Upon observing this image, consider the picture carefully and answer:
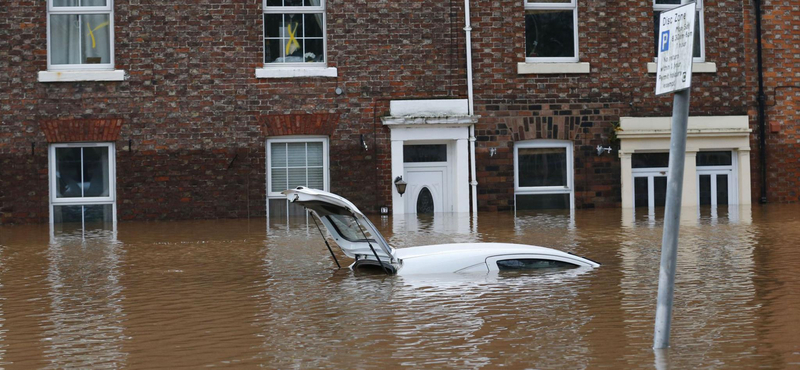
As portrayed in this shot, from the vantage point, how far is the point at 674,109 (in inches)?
240

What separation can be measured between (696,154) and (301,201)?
1471 cm

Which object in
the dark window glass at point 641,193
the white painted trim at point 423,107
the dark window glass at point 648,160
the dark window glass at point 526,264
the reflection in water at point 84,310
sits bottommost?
the reflection in water at point 84,310

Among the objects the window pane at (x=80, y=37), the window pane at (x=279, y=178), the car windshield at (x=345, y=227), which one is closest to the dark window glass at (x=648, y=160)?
the window pane at (x=279, y=178)

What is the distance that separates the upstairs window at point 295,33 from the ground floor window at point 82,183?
3925 millimetres

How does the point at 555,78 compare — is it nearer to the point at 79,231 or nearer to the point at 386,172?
the point at 386,172

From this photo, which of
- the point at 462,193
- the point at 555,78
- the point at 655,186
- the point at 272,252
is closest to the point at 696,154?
the point at 655,186

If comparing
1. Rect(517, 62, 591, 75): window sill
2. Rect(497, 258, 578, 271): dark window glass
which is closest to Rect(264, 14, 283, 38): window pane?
Rect(517, 62, 591, 75): window sill

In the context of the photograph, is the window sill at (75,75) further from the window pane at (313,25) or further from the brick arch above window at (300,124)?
the window pane at (313,25)

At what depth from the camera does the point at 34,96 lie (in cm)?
2142

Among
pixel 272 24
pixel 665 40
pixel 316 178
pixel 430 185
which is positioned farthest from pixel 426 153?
pixel 665 40

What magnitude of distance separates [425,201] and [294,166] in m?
2.87

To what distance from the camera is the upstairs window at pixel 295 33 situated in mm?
22156

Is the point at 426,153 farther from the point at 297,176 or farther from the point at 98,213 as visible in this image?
the point at 98,213

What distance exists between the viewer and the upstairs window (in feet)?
72.7
